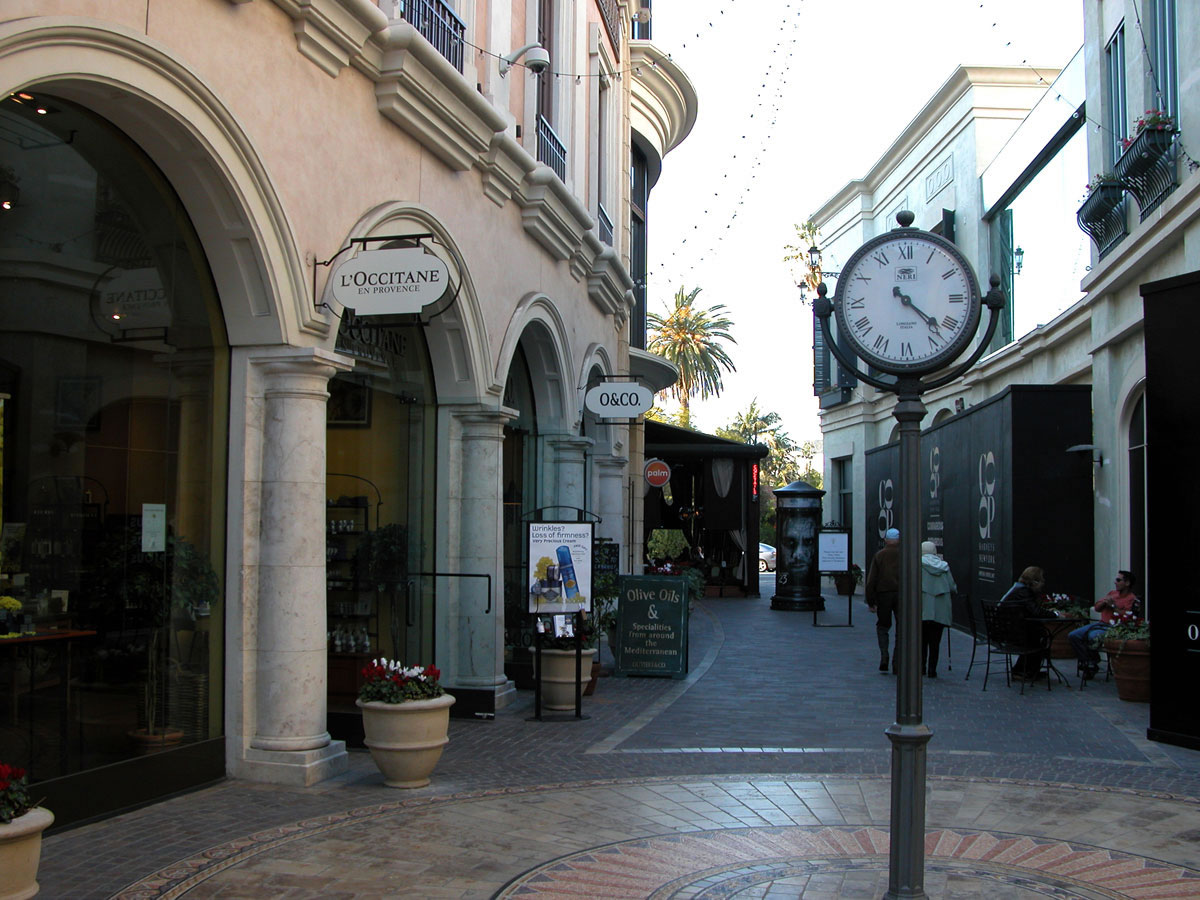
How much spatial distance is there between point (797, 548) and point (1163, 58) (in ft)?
44.1

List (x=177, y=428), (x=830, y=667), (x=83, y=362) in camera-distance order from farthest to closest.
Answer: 1. (x=830, y=667)
2. (x=177, y=428)
3. (x=83, y=362)

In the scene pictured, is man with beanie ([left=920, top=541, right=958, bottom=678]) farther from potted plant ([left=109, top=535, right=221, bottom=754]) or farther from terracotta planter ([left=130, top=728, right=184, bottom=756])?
terracotta planter ([left=130, top=728, right=184, bottom=756])

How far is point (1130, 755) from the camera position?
9039 mm

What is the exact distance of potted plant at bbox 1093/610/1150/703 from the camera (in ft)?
38.0

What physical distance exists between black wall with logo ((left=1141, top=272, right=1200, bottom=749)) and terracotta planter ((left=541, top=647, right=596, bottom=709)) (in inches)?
192

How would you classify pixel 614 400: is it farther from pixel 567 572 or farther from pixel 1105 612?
pixel 1105 612

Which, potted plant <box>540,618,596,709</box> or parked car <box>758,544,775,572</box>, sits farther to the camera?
parked car <box>758,544,775,572</box>

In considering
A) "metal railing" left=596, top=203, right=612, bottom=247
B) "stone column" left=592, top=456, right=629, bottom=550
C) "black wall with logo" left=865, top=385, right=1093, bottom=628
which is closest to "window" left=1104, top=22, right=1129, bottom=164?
"black wall with logo" left=865, top=385, right=1093, bottom=628

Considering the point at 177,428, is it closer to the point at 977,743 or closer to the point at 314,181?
the point at 314,181

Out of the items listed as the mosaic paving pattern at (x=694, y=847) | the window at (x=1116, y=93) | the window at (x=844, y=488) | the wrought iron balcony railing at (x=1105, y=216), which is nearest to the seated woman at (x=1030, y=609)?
the mosaic paving pattern at (x=694, y=847)

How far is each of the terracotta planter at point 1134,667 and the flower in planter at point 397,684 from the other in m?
7.24

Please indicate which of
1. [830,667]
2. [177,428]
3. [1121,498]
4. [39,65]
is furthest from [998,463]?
[39,65]

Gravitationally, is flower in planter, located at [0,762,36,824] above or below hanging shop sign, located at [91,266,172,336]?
below

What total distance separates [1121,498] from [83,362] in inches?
518
